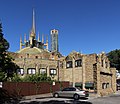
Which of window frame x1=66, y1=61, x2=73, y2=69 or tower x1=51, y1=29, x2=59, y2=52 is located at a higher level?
tower x1=51, y1=29, x2=59, y2=52

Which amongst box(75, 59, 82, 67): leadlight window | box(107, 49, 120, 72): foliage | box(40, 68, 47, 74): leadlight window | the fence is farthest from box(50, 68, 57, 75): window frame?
box(107, 49, 120, 72): foliage

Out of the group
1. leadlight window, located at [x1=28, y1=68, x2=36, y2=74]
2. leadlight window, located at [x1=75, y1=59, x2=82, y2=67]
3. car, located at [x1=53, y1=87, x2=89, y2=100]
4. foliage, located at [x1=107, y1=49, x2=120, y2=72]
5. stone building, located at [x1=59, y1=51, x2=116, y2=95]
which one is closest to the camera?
car, located at [x1=53, y1=87, x2=89, y2=100]

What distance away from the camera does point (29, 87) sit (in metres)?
35.7

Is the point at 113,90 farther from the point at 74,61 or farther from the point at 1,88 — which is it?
the point at 1,88

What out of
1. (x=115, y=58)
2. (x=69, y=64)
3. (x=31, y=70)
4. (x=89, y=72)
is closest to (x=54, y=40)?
(x=115, y=58)

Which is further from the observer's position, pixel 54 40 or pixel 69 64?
pixel 54 40

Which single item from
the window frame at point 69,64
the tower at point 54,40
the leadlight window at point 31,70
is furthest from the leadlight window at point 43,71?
the tower at point 54,40

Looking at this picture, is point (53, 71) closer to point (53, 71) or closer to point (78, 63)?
point (53, 71)

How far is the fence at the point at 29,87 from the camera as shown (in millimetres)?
32025

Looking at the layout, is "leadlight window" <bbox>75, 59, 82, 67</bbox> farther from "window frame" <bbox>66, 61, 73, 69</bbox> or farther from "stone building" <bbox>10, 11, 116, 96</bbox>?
"window frame" <bbox>66, 61, 73, 69</bbox>

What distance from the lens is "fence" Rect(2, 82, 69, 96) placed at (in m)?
32.0

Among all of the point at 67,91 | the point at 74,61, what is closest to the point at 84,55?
the point at 74,61

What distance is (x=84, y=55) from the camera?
47.4m

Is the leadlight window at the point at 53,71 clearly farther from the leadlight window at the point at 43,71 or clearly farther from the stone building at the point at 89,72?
the stone building at the point at 89,72
